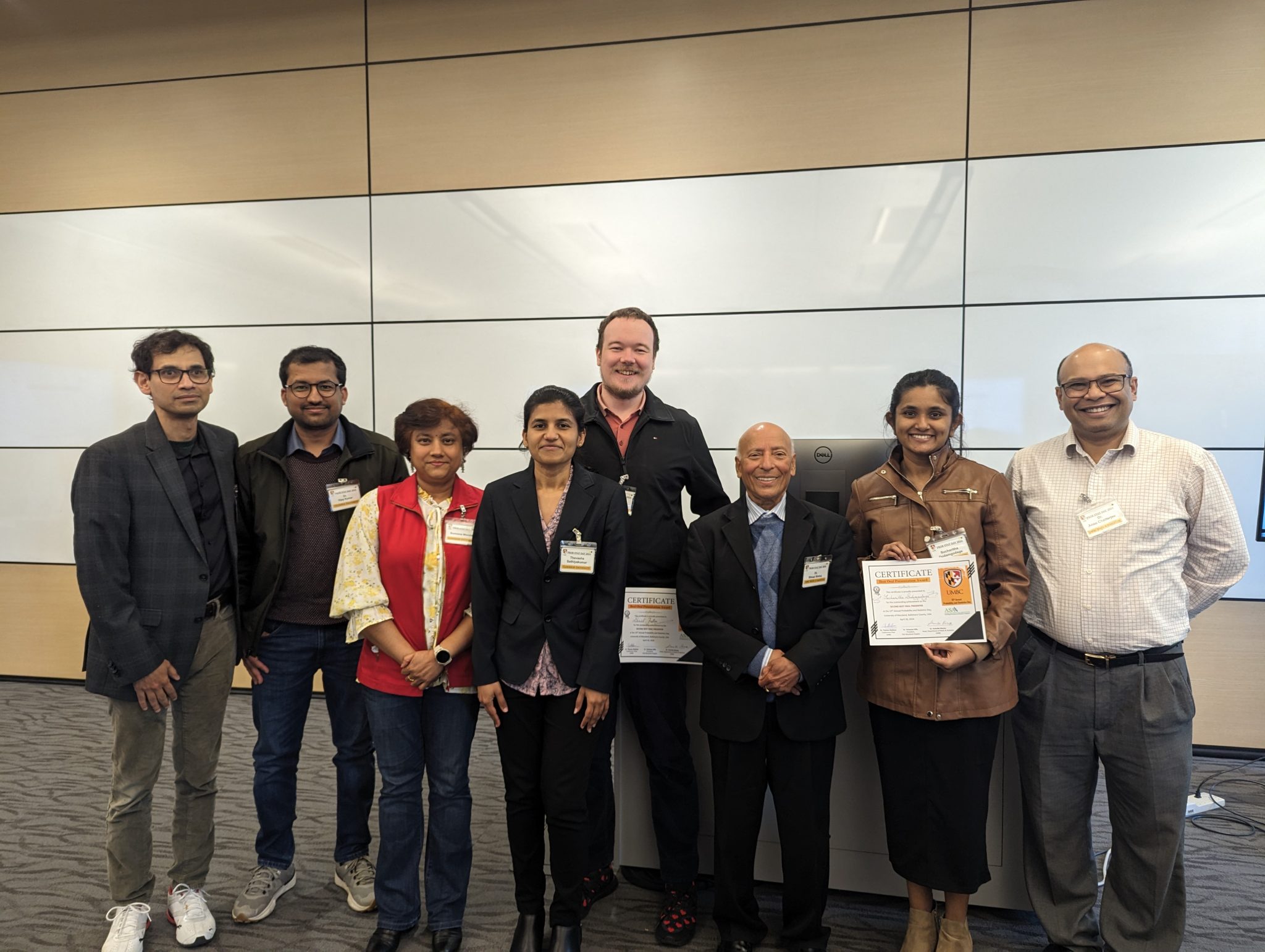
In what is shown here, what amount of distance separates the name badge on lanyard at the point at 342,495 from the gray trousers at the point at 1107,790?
2073 mm

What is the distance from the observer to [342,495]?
2.32 meters

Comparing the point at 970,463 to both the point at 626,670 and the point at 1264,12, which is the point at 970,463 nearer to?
the point at 626,670

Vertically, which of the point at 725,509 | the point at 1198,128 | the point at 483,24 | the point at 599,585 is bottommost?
the point at 599,585

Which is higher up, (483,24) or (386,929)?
(483,24)

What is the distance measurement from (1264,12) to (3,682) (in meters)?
8.10

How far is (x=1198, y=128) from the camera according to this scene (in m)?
3.61

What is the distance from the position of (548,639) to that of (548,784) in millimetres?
395

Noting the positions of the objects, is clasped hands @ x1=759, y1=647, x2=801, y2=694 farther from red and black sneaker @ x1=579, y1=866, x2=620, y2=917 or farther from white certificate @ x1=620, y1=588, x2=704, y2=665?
red and black sneaker @ x1=579, y1=866, x2=620, y2=917

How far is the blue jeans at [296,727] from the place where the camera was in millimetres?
2348

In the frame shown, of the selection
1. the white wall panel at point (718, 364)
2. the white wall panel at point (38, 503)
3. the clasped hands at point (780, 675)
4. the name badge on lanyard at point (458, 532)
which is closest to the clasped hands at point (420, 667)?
the name badge on lanyard at point (458, 532)

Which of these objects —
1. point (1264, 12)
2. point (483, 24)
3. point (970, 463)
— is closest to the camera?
point (970, 463)

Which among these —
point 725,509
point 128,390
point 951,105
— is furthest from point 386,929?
point 951,105

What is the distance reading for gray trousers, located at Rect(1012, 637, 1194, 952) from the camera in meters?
1.98

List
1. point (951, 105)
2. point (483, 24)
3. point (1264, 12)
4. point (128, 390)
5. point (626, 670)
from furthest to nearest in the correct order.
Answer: point (128, 390)
point (483, 24)
point (951, 105)
point (1264, 12)
point (626, 670)
